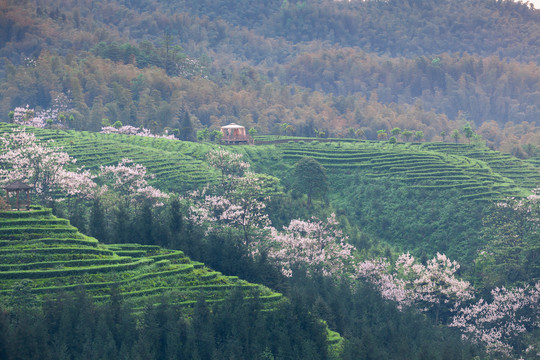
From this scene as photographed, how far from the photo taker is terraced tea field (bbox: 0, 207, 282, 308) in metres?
62.9

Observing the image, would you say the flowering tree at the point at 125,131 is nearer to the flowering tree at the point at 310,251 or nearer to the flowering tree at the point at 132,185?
the flowering tree at the point at 132,185

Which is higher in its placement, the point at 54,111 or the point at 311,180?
the point at 54,111

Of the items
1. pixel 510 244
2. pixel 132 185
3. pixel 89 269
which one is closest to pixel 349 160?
pixel 510 244

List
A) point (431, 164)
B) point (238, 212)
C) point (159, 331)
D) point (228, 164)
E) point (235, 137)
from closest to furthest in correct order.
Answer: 1. point (159, 331)
2. point (238, 212)
3. point (228, 164)
4. point (431, 164)
5. point (235, 137)

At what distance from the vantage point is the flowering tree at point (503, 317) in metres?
79.9

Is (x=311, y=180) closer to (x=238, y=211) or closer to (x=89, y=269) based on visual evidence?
(x=238, y=211)

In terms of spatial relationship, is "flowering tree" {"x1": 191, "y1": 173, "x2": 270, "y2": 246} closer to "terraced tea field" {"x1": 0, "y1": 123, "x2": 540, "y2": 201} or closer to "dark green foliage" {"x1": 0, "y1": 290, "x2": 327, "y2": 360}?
"terraced tea field" {"x1": 0, "y1": 123, "x2": 540, "y2": 201}

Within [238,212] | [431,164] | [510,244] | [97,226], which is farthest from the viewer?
[431,164]

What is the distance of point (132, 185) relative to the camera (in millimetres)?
97062

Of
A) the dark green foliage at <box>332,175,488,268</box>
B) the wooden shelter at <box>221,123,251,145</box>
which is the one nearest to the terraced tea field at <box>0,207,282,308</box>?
the dark green foliage at <box>332,175,488,268</box>

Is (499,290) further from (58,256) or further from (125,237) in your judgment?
(58,256)

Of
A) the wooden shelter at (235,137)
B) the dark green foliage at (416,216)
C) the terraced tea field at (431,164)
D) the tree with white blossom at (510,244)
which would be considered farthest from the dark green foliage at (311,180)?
the wooden shelter at (235,137)

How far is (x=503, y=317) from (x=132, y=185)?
160ft

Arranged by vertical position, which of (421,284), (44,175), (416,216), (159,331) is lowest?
(421,284)
